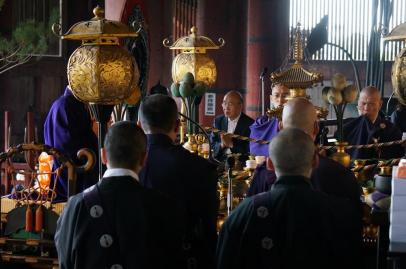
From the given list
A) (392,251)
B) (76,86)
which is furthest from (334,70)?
(392,251)

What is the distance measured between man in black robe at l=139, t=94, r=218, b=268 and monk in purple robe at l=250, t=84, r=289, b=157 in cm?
192

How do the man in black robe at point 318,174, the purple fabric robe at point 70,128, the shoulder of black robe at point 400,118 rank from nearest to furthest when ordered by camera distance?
the man in black robe at point 318,174 → the purple fabric robe at point 70,128 → the shoulder of black robe at point 400,118

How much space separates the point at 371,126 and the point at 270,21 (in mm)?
4471

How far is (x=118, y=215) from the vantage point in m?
2.65

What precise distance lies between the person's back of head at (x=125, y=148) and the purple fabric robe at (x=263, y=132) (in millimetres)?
2546

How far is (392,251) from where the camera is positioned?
2764 millimetres

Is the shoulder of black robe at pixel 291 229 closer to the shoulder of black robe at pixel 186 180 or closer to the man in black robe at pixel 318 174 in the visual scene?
the man in black robe at pixel 318 174

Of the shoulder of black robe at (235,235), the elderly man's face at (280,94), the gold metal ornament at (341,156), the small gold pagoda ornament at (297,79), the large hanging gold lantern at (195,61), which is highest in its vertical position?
the large hanging gold lantern at (195,61)

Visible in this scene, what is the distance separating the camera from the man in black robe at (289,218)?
2535 mm

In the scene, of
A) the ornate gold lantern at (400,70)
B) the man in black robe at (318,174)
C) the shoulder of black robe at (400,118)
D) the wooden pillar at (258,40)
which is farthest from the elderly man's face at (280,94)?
the wooden pillar at (258,40)

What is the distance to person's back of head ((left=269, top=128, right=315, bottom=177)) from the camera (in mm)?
2531

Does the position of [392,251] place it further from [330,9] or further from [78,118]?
[330,9]

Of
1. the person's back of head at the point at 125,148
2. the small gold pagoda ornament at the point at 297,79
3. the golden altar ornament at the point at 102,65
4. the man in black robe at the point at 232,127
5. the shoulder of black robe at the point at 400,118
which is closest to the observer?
the person's back of head at the point at 125,148

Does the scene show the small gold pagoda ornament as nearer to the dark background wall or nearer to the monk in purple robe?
the monk in purple robe
